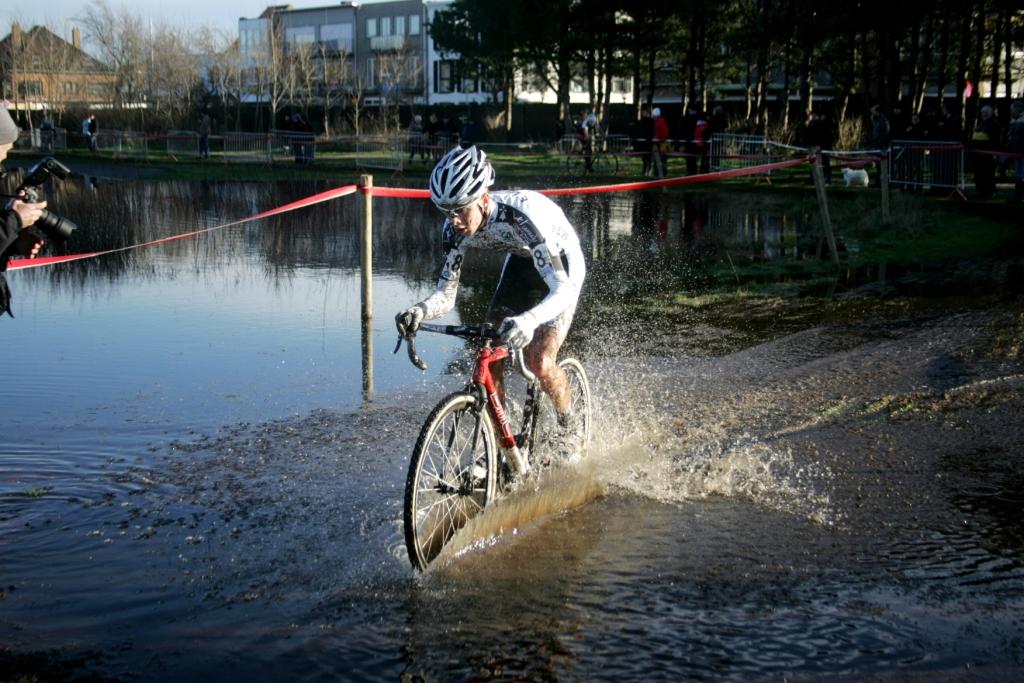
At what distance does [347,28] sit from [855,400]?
330ft

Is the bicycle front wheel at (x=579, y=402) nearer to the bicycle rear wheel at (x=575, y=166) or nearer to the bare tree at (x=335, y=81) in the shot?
the bicycle rear wheel at (x=575, y=166)

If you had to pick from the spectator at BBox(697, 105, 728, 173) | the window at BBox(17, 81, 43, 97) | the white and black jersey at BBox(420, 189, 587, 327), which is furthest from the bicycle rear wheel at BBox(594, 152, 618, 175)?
the window at BBox(17, 81, 43, 97)

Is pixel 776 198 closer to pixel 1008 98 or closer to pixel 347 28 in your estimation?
pixel 1008 98

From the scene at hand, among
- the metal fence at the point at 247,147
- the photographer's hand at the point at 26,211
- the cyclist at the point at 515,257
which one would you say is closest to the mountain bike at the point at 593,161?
the metal fence at the point at 247,147

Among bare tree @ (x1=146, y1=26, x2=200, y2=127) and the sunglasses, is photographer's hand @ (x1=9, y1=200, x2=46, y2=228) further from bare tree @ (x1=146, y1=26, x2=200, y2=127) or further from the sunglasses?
bare tree @ (x1=146, y1=26, x2=200, y2=127)

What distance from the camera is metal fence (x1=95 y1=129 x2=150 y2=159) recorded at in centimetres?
4775

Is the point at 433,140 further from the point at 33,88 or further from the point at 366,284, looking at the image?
the point at 33,88

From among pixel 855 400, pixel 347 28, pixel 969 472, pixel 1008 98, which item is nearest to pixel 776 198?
pixel 1008 98

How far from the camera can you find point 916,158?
24047mm

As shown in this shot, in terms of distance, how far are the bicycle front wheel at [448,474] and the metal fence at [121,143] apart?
43.9 m

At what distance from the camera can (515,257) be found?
20.9 feet

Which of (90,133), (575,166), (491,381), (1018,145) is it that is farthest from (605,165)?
(491,381)

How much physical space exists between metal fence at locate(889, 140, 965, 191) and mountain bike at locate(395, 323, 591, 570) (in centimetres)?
1953

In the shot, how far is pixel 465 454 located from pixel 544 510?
0.76 m
